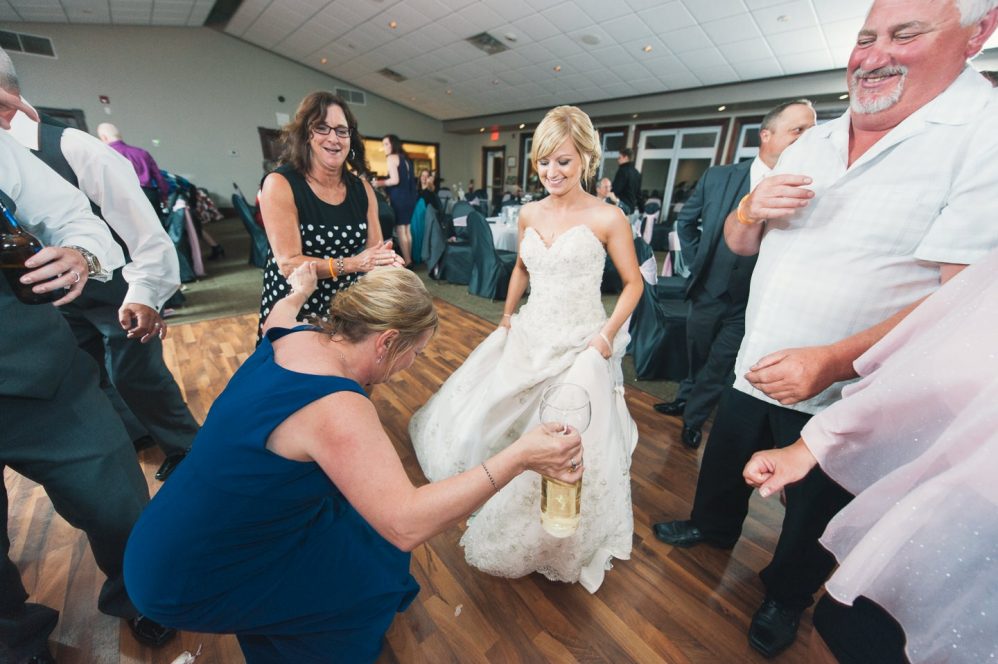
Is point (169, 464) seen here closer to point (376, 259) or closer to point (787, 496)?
point (376, 259)

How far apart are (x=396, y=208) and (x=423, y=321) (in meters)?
5.21

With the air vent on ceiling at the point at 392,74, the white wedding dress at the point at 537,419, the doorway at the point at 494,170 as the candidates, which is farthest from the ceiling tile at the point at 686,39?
the doorway at the point at 494,170

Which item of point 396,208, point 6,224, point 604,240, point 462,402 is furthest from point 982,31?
point 396,208

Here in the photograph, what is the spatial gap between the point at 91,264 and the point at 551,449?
1.45m

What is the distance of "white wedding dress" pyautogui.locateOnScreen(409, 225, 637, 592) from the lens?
149cm

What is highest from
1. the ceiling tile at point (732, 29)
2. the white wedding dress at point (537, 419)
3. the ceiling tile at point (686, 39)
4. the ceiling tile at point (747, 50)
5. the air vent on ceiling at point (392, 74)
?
the air vent on ceiling at point (392, 74)

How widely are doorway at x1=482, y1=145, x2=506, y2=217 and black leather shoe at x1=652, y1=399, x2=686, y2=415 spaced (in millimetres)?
13092

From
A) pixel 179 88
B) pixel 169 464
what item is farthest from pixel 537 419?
pixel 179 88

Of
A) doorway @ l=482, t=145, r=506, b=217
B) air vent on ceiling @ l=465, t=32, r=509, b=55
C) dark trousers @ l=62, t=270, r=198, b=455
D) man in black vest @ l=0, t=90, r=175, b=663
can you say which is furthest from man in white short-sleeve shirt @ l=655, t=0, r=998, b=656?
doorway @ l=482, t=145, r=506, b=217

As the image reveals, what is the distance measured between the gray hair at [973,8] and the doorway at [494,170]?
47.1 feet

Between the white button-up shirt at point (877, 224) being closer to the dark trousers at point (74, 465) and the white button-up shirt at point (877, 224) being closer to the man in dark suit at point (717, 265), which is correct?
the man in dark suit at point (717, 265)

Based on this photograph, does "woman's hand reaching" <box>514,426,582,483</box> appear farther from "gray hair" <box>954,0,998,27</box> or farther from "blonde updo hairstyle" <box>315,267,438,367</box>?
"gray hair" <box>954,0,998,27</box>

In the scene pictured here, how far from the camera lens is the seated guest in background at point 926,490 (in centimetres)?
50

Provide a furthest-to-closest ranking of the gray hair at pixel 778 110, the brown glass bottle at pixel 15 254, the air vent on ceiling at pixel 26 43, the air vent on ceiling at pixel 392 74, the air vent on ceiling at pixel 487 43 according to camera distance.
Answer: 1. the air vent on ceiling at pixel 392 74
2. the air vent on ceiling at pixel 487 43
3. the air vent on ceiling at pixel 26 43
4. the gray hair at pixel 778 110
5. the brown glass bottle at pixel 15 254
